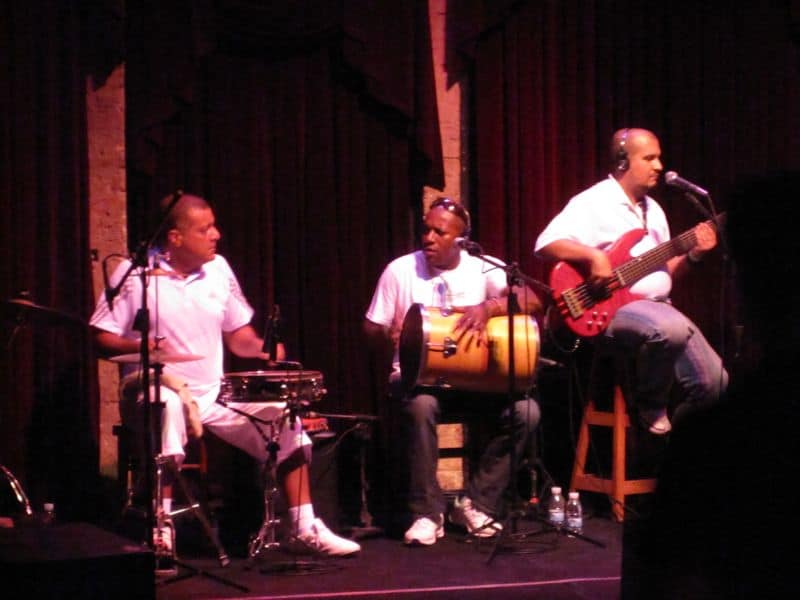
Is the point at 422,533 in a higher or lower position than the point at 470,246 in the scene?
lower

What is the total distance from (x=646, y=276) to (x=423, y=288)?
43.0 inches

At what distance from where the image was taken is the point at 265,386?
5059mm

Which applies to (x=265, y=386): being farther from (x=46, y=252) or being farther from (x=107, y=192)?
(x=107, y=192)

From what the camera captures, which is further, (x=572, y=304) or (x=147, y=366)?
(x=572, y=304)

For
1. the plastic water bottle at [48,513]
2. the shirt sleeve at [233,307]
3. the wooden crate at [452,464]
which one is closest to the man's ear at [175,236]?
the shirt sleeve at [233,307]

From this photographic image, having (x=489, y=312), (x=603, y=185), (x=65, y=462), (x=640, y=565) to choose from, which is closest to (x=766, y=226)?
(x=640, y=565)

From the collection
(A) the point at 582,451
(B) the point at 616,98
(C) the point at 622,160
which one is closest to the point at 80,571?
(A) the point at 582,451

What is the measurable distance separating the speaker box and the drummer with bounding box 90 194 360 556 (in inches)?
70.3

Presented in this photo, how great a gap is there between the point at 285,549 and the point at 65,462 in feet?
4.24

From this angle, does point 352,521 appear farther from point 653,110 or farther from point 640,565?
point 640,565

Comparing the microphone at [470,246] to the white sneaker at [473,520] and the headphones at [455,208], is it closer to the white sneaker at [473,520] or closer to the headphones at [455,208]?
the headphones at [455,208]

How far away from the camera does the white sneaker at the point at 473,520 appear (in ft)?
18.3

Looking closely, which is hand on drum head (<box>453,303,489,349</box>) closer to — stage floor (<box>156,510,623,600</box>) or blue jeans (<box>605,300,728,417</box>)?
blue jeans (<box>605,300,728,417</box>)

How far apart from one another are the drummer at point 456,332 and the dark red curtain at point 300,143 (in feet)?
2.09
